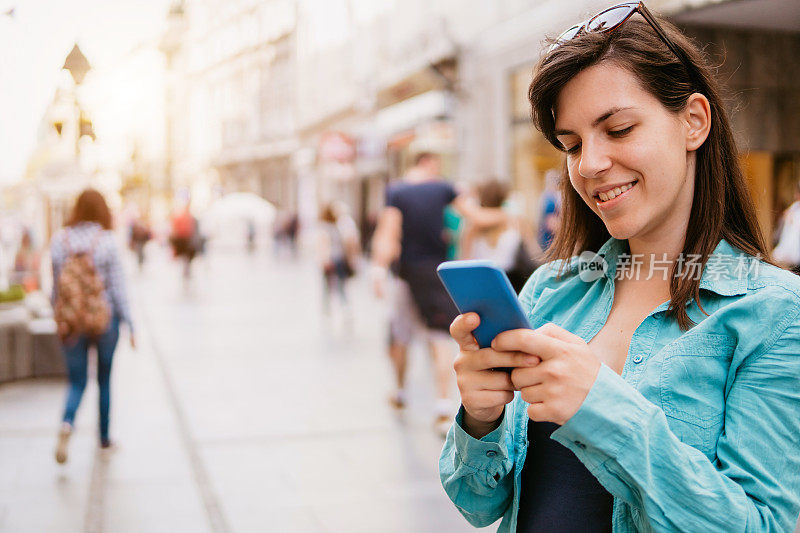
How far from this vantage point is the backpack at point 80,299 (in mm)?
5809

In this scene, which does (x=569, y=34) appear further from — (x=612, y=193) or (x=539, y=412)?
(x=539, y=412)

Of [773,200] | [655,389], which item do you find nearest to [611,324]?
[655,389]

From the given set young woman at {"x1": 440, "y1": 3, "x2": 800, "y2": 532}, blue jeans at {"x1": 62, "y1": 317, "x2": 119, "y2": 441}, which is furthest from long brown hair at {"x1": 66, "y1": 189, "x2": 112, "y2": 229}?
young woman at {"x1": 440, "y1": 3, "x2": 800, "y2": 532}

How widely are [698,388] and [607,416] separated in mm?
225

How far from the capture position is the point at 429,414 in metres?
6.81

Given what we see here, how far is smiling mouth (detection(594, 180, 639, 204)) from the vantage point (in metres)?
1.39

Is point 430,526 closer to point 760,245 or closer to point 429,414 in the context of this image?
point 429,414

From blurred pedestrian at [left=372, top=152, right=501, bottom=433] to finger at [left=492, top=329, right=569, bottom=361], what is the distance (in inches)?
201

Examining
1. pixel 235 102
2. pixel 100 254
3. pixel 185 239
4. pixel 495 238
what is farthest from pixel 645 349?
pixel 235 102

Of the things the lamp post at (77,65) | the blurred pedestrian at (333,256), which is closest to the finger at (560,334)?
the lamp post at (77,65)

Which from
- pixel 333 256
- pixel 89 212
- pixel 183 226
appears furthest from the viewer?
pixel 183 226

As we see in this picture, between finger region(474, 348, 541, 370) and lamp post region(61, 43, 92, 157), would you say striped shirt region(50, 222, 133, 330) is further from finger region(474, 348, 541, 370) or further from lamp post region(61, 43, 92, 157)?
finger region(474, 348, 541, 370)

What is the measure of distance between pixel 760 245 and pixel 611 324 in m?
0.29

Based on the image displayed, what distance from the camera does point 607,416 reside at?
115cm
